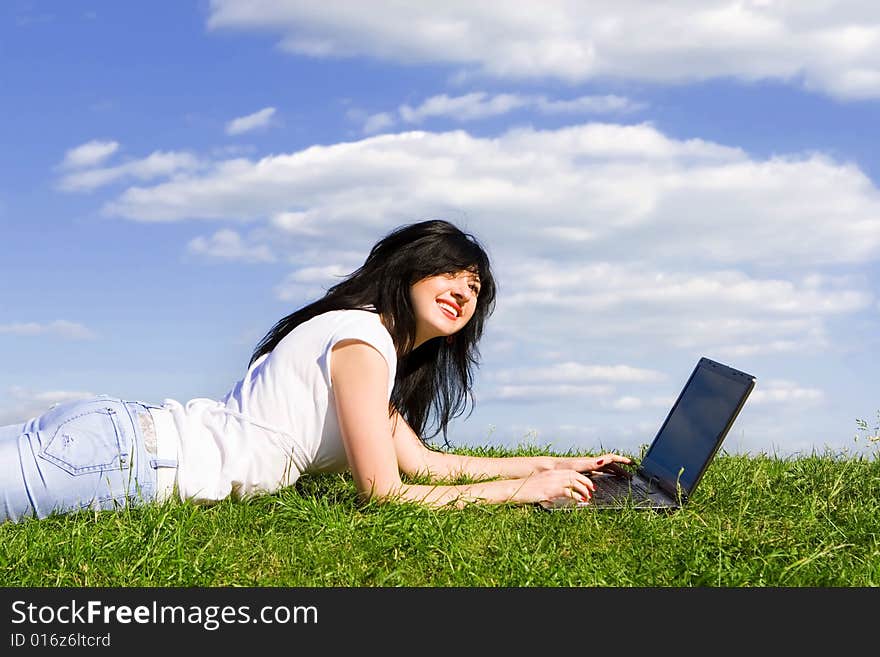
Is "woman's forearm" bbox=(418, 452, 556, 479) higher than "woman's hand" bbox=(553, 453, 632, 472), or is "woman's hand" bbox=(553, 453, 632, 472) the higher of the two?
"woman's hand" bbox=(553, 453, 632, 472)

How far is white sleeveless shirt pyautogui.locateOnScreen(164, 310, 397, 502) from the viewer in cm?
570

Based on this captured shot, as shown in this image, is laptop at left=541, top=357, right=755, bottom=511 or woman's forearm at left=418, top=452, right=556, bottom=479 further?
woman's forearm at left=418, top=452, right=556, bottom=479

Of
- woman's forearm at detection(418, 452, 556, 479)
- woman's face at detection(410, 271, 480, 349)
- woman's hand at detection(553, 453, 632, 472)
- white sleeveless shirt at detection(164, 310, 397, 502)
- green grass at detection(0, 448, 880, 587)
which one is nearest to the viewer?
green grass at detection(0, 448, 880, 587)

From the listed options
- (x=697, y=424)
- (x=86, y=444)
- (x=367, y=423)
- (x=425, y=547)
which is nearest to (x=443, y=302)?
(x=367, y=423)

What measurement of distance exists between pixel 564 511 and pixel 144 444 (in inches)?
101

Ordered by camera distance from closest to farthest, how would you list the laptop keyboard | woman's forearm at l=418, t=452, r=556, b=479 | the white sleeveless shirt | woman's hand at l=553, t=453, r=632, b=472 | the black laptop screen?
the white sleeveless shirt
the black laptop screen
the laptop keyboard
woman's hand at l=553, t=453, r=632, b=472
woman's forearm at l=418, t=452, r=556, b=479

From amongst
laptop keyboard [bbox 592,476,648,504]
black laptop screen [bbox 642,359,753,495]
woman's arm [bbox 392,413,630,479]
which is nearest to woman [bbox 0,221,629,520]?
laptop keyboard [bbox 592,476,648,504]

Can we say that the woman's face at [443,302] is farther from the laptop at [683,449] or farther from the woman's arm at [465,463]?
the laptop at [683,449]

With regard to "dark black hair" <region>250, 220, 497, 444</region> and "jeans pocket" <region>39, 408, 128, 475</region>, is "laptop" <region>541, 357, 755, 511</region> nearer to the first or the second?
"dark black hair" <region>250, 220, 497, 444</region>

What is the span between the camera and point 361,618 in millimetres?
4254

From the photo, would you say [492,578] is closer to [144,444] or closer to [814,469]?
[144,444]

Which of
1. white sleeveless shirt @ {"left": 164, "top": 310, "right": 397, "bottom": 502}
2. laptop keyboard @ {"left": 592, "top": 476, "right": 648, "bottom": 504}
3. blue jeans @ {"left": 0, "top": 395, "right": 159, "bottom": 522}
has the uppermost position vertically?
laptop keyboard @ {"left": 592, "top": 476, "right": 648, "bottom": 504}

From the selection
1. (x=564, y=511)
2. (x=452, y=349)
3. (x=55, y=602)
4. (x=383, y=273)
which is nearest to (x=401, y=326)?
(x=383, y=273)

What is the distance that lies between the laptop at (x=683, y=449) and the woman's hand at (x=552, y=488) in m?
0.07
